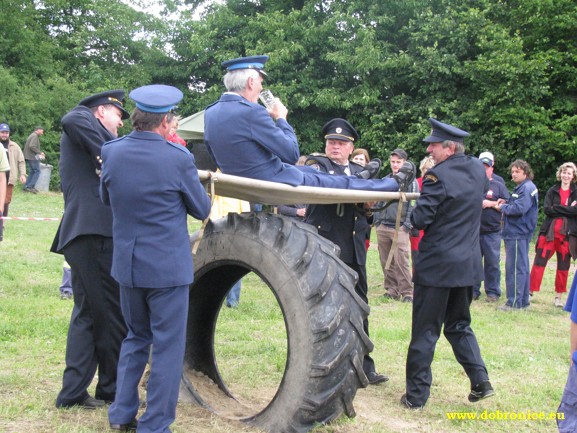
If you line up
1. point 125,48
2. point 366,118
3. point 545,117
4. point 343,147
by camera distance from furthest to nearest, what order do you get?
point 125,48 < point 366,118 < point 545,117 < point 343,147

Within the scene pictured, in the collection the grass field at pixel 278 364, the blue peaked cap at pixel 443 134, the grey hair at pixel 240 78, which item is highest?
the grey hair at pixel 240 78

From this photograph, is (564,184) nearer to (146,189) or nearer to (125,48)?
(146,189)

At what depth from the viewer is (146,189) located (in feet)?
12.7

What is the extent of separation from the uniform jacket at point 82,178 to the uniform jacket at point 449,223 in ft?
7.66

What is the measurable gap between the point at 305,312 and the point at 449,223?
1.65m

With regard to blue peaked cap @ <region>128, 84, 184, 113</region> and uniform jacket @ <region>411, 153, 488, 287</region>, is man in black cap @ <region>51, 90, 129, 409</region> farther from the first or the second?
uniform jacket @ <region>411, 153, 488, 287</region>

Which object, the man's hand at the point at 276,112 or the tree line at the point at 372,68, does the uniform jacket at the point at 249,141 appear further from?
the tree line at the point at 372,68

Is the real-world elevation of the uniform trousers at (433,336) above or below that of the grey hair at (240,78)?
below

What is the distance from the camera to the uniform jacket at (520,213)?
32.6 feet

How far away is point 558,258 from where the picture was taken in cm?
1045

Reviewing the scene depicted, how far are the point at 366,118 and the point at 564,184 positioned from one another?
542 inches

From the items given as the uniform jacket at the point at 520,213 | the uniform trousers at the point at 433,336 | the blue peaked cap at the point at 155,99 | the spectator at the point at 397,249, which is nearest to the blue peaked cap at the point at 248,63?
the blue peaked cap at the point at 155,99

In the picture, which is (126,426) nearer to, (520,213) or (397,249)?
(397,249)

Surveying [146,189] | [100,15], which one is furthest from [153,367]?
[100,15]
